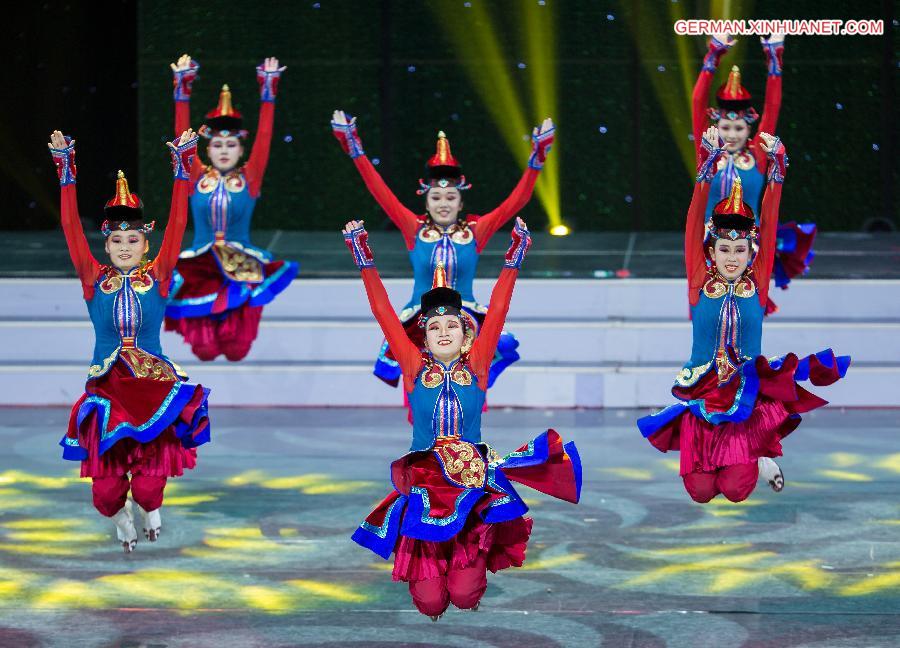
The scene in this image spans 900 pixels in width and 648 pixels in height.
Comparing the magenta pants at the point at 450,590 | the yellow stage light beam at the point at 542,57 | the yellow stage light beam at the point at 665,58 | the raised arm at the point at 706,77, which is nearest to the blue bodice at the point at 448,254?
the raised arm at the point at 706,77

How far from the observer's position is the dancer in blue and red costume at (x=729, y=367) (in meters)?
6.39

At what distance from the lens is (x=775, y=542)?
620cm

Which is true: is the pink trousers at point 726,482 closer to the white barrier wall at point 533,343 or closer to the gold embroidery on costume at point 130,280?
the gold embroidery on costume at point 130,280

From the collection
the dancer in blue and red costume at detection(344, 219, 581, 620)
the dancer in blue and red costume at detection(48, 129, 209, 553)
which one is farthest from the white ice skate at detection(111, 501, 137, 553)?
the dancer in blue and red costume at detection(344, 219, 581, 620)

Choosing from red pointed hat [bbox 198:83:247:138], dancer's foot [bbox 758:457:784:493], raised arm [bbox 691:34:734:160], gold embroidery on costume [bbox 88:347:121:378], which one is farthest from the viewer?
red pointed hat [bbox 198:83:247:138]

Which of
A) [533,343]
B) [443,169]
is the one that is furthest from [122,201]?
[533,343]

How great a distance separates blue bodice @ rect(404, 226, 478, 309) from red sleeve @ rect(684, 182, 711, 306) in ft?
3.65

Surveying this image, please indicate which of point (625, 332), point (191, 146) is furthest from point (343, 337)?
point (191, 146)

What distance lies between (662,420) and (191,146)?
82.0 inches

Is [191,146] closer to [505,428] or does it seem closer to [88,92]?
[505,428]

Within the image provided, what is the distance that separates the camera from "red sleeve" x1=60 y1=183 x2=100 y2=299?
6.25 m

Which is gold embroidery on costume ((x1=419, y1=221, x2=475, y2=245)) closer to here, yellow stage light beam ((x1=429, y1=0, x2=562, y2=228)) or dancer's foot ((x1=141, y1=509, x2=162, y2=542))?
dancer's foot ((x1=141, y1=509, x2=162, y2=542))

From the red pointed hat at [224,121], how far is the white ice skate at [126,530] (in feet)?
9.32

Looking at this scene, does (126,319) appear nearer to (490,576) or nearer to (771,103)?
(490,576)
